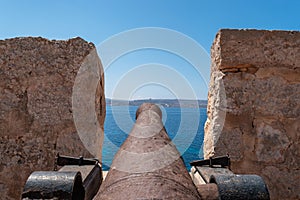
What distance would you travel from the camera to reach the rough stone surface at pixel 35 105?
93.0 inches

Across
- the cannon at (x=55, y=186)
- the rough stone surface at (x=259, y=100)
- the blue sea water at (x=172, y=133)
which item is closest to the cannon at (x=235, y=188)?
the cannon at (x=55, y=186)

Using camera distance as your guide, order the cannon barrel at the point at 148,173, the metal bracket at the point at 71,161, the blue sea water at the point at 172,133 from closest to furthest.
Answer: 1. the cannon barrel at the point at 148,173
2. the metal bracket at the point at 71,161
3. the blue sea water at the point at 172,133

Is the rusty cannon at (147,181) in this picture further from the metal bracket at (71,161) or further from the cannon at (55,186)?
the metal bracket at (71,161)

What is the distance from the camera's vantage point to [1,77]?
7.77 feet

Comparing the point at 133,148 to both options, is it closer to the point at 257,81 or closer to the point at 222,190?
the point at 222,190

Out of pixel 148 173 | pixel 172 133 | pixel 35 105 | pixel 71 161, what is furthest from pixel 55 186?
pixel 172 133

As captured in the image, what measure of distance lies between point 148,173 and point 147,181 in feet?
0.28

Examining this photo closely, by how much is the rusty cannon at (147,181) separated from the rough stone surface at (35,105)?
2.54ft

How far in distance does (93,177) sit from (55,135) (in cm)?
78

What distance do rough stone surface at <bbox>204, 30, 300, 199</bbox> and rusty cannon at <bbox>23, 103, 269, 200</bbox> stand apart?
0.70 m

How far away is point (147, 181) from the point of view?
95 cm

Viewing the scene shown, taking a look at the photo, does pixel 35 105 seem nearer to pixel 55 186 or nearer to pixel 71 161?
pixel 71 161

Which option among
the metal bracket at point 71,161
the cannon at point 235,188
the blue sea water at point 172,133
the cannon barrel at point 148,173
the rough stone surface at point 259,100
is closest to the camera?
the cannon barrel at point 148,173

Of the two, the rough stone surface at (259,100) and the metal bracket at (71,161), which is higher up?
the rough stone surface at (259,100)
